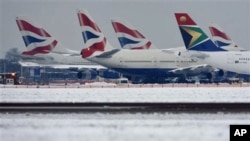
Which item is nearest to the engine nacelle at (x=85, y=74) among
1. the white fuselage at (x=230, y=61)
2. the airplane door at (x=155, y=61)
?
Result: the airplane door at (x=155, y=61)

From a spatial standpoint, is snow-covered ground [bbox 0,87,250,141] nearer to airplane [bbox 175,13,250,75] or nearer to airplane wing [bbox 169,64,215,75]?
airplane [bbox 175,13,250,75]

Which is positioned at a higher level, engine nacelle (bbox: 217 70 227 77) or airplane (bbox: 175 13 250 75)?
airplane (bbox: 175 13 250 75)

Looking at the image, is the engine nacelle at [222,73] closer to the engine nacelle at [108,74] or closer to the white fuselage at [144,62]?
the white fuselage at [144,62]

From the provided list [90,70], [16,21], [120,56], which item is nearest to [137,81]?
[120,56]

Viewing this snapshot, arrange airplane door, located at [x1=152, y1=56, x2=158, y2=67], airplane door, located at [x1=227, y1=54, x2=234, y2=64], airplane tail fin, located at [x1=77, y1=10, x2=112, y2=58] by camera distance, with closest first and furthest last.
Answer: airplane door, located at [x1=227, y1=54, x2=234, y2=64], airplane tail fin, located at [x1=77, y1=10, x2=112, y2=58], airplane door, located at [x1=152, y1=56, x2=158, y2=67]

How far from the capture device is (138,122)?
26.3 meters

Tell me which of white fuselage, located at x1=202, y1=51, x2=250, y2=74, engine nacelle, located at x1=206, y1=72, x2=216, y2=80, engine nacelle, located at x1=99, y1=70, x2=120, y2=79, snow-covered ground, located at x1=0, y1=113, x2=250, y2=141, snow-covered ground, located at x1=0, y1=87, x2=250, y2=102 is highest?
white fuselage, located at x1=202, y1=51, x2=250, y2=74

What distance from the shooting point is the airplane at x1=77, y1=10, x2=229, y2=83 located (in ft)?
366

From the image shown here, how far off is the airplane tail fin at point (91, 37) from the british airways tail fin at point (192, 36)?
1496 cm

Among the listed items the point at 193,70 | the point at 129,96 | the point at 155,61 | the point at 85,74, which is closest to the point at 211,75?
the point at 193,70

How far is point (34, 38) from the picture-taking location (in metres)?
129

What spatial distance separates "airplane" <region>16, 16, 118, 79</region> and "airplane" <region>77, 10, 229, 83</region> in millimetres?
6435

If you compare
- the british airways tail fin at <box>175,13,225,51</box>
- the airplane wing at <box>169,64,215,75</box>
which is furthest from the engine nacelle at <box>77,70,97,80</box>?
the british airways tail fin at <box>175,13,225,51</box>

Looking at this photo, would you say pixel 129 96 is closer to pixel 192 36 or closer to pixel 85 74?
pixel 192 36
